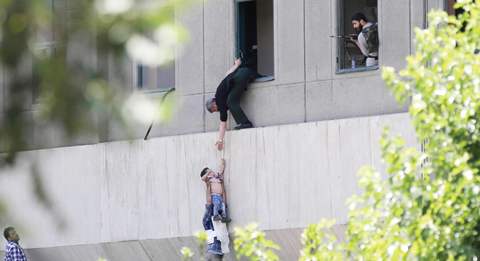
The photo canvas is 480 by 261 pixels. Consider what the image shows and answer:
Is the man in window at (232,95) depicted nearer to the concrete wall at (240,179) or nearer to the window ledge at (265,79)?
the window ledge at (265,79)

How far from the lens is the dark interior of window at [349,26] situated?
15117 mm

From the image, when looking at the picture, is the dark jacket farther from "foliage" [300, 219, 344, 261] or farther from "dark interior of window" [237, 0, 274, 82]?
"foliage" [300, 219, 344, 261]

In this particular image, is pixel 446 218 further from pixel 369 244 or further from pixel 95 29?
pixel 95 29

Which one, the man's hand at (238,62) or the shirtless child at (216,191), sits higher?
the man's hand at (238,62)

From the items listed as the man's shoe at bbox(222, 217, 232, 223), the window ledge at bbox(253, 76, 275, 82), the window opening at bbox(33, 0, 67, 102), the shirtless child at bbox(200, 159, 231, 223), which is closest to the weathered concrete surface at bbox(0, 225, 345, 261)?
the man's shoe at bbox(222, 217, 232, 223)

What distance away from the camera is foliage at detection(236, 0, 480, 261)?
805cm

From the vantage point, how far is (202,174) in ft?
51.0

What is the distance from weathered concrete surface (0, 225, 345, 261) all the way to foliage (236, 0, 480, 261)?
662cm

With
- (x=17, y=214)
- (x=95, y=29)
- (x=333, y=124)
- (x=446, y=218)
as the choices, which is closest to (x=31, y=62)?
(x=95, y=29)

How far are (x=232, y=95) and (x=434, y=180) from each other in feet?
25.1

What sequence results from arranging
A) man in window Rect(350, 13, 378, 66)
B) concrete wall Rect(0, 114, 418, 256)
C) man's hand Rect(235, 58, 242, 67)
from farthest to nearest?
1. man's hand Rect(235, 58, 242, 67)
2. man in window Rect(350, 13, 378, 66)
3. concrete wall Rect(0, 114, 418, 256)

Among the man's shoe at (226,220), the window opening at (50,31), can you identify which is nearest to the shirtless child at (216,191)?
the man's shoe at (226,220)

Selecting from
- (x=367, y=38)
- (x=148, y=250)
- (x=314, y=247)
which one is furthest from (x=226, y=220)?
(x=314, y=247)

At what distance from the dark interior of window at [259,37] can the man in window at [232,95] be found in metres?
0.51
